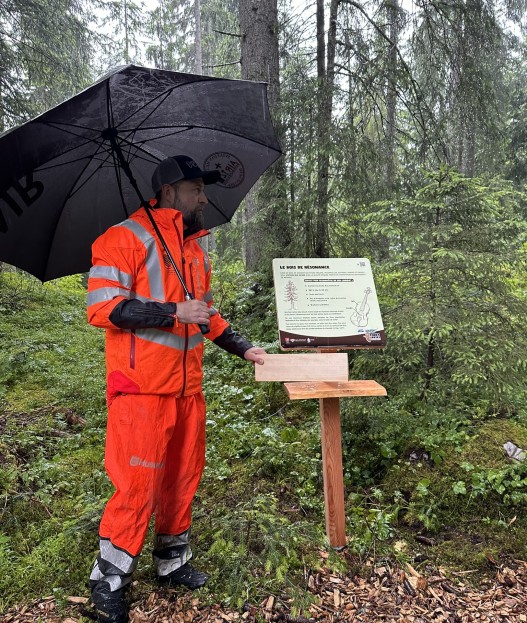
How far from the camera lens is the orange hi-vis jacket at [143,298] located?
7.56ft

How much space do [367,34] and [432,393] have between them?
439 cm

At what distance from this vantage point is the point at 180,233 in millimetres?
2482

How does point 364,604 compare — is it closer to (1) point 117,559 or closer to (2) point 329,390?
(2) point 329,390

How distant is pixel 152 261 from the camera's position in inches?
94.3

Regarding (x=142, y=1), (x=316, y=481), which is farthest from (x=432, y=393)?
(x=142, y=1)

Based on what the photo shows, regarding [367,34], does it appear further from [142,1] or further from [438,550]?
[142,1]

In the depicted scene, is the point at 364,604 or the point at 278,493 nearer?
the point at 364,604

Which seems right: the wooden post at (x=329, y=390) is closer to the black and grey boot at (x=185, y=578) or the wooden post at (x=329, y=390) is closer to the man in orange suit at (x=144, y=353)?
the man in orange suit at (x=144, y=353)

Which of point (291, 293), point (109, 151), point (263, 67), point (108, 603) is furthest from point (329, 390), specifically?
point (263, 67)

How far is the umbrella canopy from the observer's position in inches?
87.1

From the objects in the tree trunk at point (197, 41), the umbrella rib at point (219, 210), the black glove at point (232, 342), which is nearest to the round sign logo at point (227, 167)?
the umbrella rib at point (219, 210)

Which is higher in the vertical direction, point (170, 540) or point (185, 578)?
point (170, 540)

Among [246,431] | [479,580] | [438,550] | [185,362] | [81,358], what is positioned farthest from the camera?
[81,358]

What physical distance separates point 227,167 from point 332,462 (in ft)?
6.73
